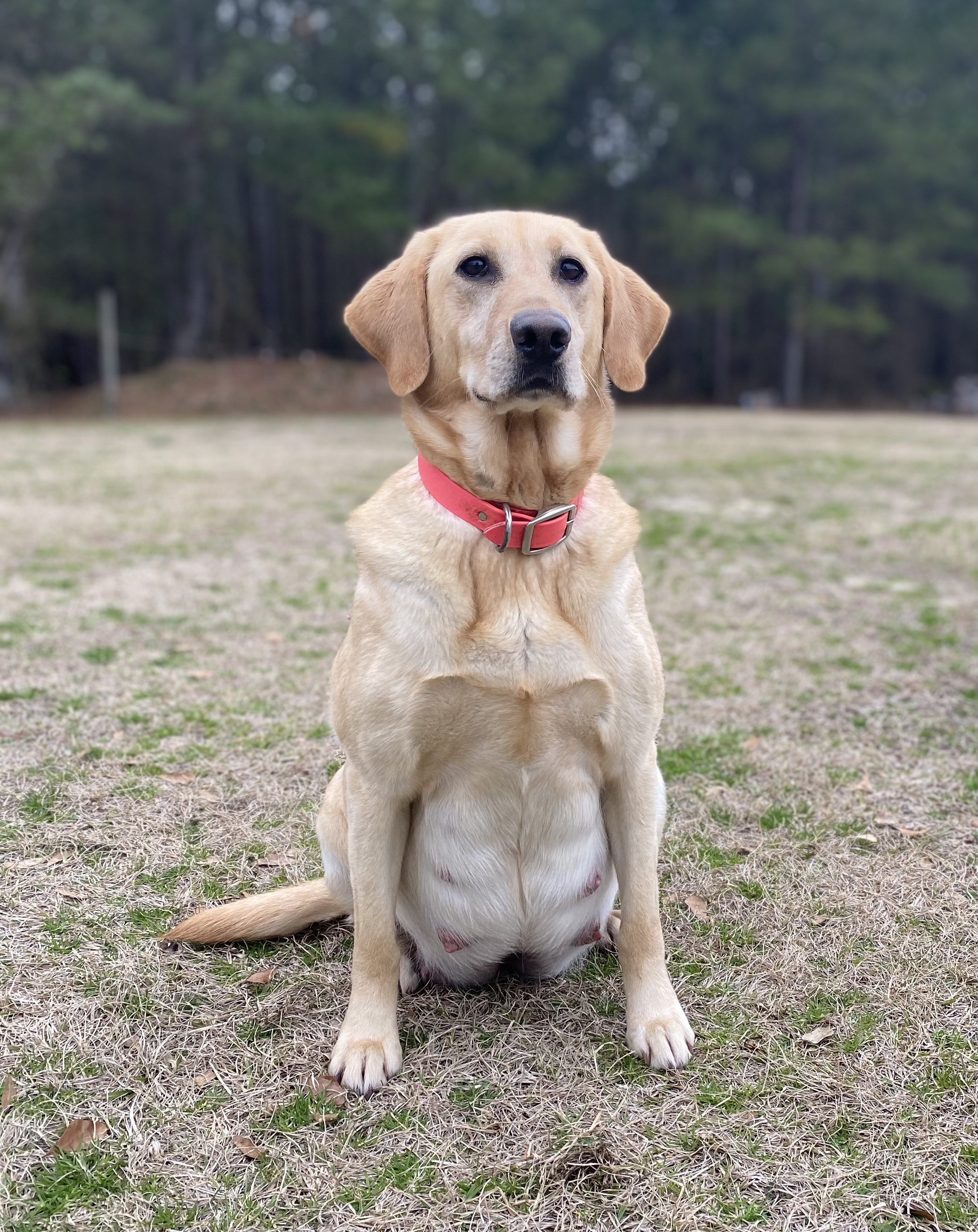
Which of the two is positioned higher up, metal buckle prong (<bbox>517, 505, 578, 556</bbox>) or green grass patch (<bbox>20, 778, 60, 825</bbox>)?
metal buckle prong (<bbox>517, 505, 578, 556</bbox>)

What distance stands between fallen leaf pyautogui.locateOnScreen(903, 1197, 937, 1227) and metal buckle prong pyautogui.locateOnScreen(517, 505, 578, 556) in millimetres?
1294

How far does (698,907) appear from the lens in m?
2.52

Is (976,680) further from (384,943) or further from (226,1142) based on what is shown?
(226,1142)

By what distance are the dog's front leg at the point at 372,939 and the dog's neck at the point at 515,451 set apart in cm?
64

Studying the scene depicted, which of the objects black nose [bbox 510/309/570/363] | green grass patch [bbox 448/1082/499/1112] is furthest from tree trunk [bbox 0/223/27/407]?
green grass patch [bbox 448/1082/499/1112]

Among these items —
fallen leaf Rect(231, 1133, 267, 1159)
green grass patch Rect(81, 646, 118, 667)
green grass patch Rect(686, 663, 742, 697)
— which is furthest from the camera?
green grass patch Rect(81, 646, 118, 667)

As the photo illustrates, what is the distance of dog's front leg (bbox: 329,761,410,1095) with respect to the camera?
6.26ft

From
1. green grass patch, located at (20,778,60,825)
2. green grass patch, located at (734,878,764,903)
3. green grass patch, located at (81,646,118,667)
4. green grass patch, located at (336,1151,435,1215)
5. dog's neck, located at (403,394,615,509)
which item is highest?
dog's neck, located at (403,394,615,509)

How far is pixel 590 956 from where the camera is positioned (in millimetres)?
2350

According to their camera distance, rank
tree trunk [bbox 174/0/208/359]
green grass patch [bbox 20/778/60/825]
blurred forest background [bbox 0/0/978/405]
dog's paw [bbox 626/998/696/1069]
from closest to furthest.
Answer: dog's paw [bbox 626/998/696/1069]
green grass patch [bbox 20/778/60/825]
blurred forest background [bbox 0/0/978/405]
tree trunk [bbox 174/0/208/359]

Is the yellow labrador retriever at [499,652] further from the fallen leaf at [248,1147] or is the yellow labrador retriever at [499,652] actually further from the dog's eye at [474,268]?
the fallen leaf at [248,1147]

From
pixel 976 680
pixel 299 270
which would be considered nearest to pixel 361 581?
pixel 976 680

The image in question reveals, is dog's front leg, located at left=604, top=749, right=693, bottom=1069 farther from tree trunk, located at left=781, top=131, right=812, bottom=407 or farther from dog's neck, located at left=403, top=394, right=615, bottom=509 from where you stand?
tree trunk, located at left=781, top=131, right=812, bottom=407

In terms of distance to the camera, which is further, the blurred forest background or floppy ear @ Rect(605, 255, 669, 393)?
the blurred forest background
